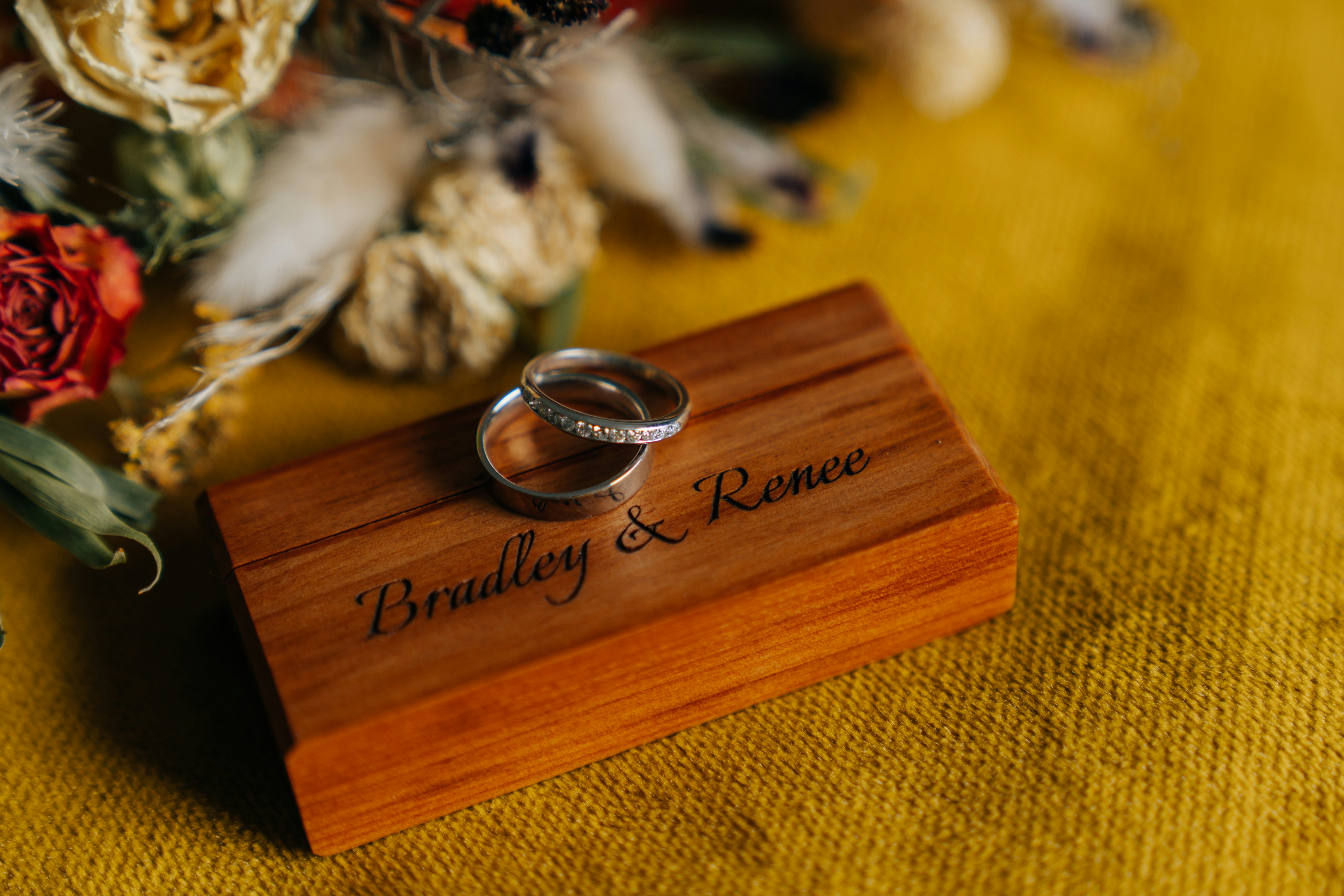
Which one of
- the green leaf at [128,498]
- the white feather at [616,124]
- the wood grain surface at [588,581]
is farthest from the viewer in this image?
the white feather at [616,124]

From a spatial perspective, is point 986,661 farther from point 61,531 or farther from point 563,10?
point 61,531

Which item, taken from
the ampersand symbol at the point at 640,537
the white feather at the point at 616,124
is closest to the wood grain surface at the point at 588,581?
the ampersand symbol at the point at 640,537

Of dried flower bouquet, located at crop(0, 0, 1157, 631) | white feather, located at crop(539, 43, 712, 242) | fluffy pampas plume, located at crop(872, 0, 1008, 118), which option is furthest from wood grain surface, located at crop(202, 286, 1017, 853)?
fluffy pampas plume, located at crop(872, 0, 1008, 118)

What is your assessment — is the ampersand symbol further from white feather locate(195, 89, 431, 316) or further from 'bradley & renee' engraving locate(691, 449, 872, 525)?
white feather locate(195, 89, 431, 316)

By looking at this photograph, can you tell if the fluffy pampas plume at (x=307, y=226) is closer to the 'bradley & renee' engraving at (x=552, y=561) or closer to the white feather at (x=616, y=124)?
the white feather at (x=616, y=124)

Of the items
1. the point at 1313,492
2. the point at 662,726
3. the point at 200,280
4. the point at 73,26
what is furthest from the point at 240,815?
the point at 1313,492

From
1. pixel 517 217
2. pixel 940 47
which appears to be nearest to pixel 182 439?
pixel 517 217
